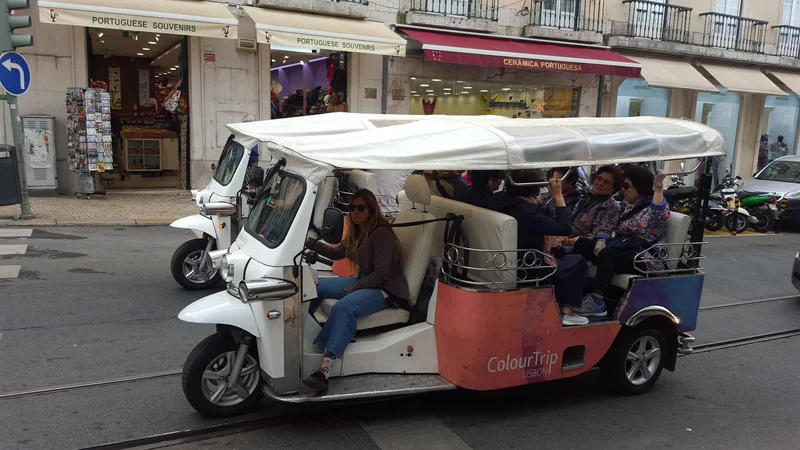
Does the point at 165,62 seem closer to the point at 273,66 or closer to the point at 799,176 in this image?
the point at 273,66

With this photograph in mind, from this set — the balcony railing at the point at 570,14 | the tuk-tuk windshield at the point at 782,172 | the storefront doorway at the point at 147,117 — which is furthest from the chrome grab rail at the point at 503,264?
the balcony railing at the point at 570,14

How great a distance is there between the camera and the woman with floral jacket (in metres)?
5.14

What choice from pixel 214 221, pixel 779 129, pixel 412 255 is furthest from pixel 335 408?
pixel 779 129

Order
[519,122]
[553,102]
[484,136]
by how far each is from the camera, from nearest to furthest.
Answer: [484,136], [519,122], [553,102]

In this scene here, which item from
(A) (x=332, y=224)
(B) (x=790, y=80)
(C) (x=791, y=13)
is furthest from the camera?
(C) (x=791, y=13)

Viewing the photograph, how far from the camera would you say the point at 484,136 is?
4254 millimetres

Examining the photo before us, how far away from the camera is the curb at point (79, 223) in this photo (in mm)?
10859

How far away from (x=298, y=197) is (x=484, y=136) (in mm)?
1302

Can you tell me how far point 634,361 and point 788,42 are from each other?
78.2 feet

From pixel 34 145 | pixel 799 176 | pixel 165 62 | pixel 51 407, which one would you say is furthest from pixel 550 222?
pixel 165 62

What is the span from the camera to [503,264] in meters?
4.45

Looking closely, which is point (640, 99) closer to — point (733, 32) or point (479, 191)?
point (733, 32)

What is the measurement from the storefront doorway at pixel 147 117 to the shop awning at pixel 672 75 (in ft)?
42.4

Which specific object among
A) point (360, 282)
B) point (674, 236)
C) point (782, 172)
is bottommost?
point (782, 172)
